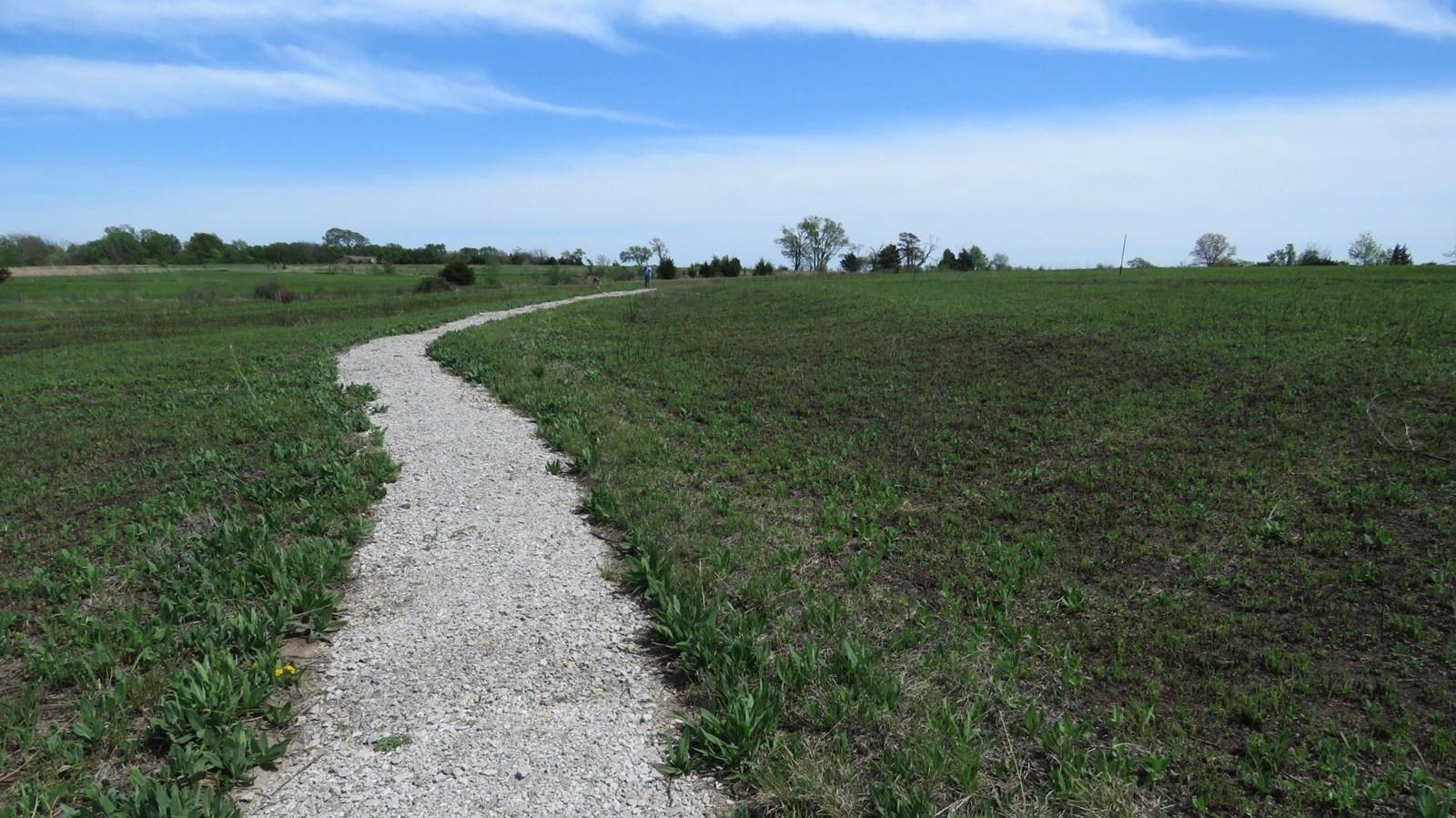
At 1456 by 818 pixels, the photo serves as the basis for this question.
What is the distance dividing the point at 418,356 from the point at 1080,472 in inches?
564

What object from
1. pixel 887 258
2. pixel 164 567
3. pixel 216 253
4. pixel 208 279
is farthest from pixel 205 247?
pixel 164 567

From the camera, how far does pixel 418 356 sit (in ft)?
55.4

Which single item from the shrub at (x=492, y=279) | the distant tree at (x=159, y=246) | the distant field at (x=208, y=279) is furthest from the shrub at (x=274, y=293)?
the distant tree at (x=159, y=246)

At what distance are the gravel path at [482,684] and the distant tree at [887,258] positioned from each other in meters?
54.6

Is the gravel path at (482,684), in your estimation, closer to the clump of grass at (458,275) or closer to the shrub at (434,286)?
the shrub at (434,286)

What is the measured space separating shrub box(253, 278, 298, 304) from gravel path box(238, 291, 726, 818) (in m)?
45.4

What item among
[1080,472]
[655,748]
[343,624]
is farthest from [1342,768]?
[343,624]

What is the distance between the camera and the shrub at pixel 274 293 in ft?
148

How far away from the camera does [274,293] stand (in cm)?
4594

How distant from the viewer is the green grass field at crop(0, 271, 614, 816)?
372 centimetres

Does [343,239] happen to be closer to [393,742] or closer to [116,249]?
[116,249]

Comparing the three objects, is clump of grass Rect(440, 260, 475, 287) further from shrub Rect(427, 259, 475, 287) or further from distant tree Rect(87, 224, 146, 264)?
distant tree Rect(87, 224, 146, 264)

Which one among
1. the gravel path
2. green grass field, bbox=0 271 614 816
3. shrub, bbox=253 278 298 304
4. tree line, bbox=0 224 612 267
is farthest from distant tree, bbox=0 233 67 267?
the gravel path

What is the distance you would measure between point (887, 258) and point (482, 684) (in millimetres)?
58691
